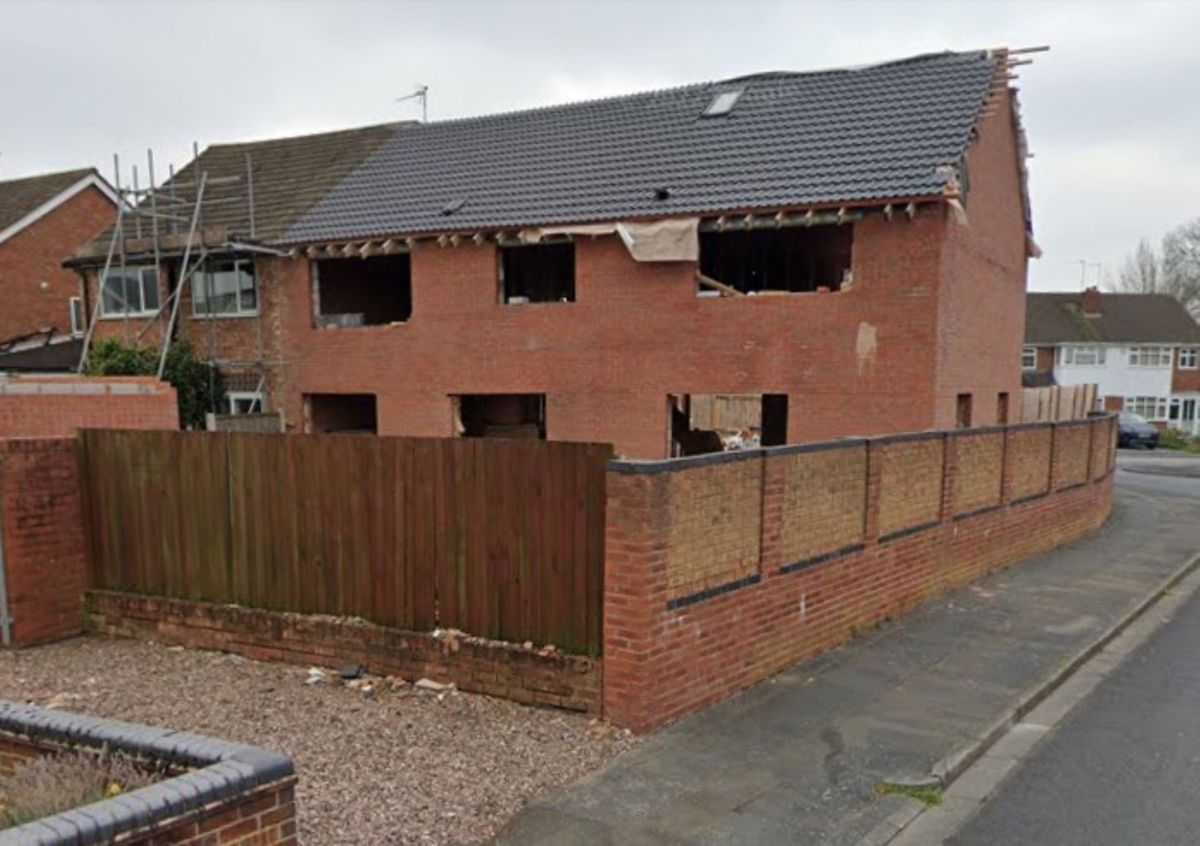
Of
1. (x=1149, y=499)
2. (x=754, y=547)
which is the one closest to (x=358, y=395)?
(x=754, y=547)

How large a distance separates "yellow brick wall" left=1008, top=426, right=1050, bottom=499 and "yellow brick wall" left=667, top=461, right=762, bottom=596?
6.63 metres

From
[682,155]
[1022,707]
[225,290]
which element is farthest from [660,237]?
[225,290]

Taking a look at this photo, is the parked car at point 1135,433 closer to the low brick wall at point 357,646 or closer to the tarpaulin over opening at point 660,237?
the tarpaulin over opening at point 660,237

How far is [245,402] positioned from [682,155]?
35.9 feet

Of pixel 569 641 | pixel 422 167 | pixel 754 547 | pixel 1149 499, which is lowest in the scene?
pixel 1149 499

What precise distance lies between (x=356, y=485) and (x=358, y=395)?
12.9 meters

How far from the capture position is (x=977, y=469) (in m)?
10.6

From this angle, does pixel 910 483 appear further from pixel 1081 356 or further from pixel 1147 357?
pixel 1147 357

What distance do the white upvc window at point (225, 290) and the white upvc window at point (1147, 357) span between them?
48166mm

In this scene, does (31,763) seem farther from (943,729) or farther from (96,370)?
(96,370)

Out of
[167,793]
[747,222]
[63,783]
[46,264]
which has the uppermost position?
[46,264]

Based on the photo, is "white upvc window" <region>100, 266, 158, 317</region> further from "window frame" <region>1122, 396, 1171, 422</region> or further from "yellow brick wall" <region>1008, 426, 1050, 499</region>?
"window frame" <region>1122, 396, 1171, 422</region>

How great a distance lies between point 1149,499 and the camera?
2020 cm

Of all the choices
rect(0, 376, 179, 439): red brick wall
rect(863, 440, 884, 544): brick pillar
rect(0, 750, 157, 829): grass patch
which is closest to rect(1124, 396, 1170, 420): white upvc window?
rect(863, 440, 884, 544): brick pillar
